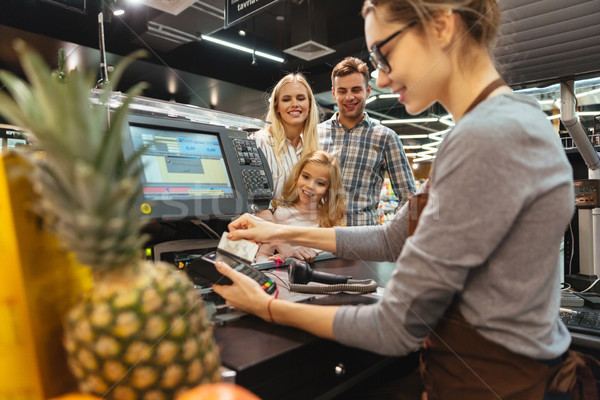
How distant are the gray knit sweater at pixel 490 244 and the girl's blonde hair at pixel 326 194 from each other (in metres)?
1.78

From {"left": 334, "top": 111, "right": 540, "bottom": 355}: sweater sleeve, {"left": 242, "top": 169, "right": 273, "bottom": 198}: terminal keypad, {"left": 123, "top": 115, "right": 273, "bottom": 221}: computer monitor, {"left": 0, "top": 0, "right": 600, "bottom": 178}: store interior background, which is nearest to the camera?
{"left": 334, "top": 111, "right": 540, "bottom": 355}: sweater sleeve

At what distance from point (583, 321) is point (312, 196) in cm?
160

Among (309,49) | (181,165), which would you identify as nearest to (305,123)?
(181,165)

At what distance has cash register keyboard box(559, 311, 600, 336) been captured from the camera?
1530 millimetres

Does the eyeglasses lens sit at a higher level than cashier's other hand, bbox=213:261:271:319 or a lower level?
higher

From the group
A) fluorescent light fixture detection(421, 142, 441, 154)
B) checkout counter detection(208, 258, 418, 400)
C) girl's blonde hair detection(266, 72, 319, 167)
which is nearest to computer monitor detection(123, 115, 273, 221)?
checkout counter detection(208, 258, 418, 400)

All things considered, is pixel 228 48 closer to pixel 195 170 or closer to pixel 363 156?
pixel 363 156

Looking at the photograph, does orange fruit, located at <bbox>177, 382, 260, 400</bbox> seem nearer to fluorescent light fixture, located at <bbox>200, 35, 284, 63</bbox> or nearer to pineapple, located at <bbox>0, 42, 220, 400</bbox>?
pineapple, located at <bbox>0, 42, 220, 400</bbox>

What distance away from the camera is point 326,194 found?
9.02ft

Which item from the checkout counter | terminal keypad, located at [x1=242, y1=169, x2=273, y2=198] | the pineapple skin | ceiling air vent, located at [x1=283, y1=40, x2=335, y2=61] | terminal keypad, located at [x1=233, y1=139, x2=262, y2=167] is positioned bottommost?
the checkout counter

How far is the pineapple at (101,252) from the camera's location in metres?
0.53

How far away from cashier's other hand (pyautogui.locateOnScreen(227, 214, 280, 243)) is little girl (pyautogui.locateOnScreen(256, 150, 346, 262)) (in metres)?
1.16

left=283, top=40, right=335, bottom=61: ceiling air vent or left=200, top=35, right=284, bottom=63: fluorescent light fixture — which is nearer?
left=283, top=40, right=335, bottom=61: ceiling air vent

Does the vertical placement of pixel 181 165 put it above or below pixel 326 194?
above
